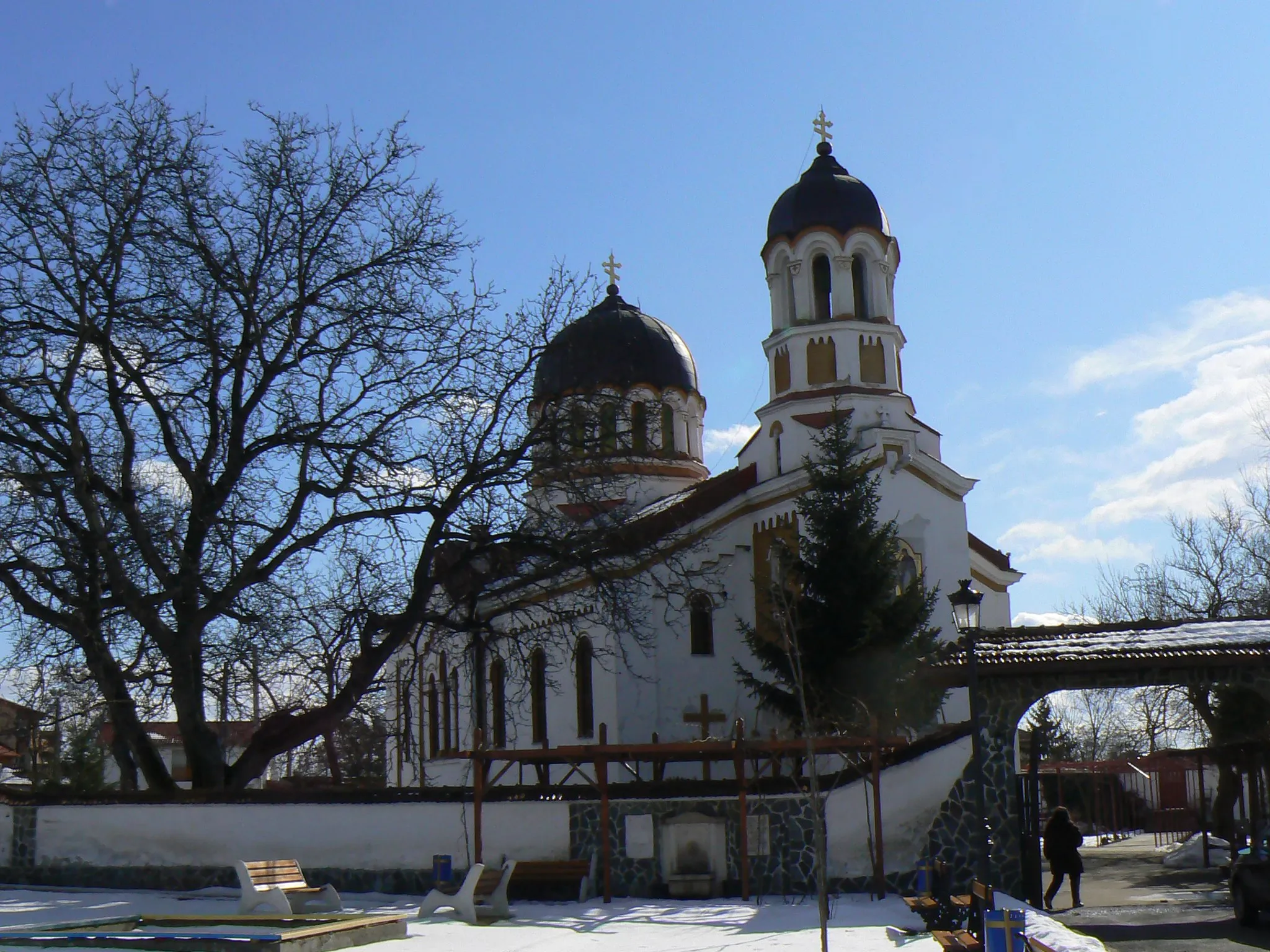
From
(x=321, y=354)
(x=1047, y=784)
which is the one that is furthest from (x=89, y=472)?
(x=1047, y=784)

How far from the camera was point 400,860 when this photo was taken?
18.2 meters

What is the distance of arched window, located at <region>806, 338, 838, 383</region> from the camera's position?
101 feet

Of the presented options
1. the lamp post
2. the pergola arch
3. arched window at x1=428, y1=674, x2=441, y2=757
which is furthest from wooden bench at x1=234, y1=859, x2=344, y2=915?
arched window at x1=428, y1=674, x2=441, y2=757

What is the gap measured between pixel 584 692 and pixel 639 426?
13312 mm

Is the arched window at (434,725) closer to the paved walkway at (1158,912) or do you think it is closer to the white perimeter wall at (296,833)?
the paved walkway at (1158,912)

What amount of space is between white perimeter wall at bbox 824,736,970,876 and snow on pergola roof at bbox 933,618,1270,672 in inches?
52.2

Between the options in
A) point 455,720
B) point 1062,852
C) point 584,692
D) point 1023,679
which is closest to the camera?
point 1023,679

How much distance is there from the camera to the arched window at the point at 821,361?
101 ft

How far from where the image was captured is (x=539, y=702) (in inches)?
1380

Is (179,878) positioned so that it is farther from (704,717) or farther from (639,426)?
(704,717)

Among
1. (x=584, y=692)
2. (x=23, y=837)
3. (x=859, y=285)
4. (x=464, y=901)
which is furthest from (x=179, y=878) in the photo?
(x=859, y=285)

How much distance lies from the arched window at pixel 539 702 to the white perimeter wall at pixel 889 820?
17754 millimetres

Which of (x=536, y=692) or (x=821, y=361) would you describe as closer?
(x=821, y=361)

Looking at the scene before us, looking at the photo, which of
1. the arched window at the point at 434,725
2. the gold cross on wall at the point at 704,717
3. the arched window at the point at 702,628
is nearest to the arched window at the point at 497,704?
the arched window at the point at 434,725
